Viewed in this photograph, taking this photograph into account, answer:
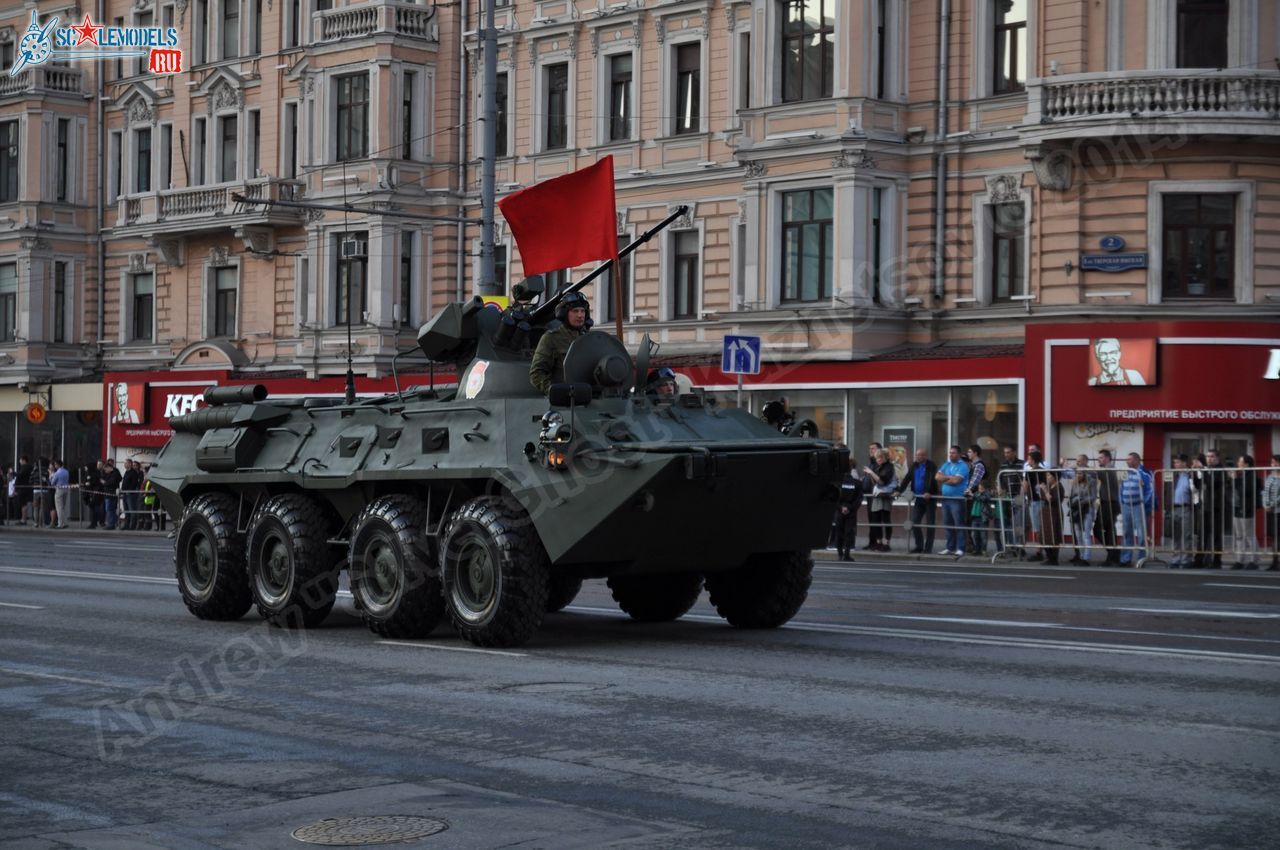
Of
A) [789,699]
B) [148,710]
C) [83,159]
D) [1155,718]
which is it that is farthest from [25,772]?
[83,159]

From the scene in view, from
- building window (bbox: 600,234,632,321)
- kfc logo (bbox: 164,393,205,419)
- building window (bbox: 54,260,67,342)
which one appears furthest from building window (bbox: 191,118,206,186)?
building window (bbox: 600,234,632,321)

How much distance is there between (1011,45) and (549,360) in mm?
22614

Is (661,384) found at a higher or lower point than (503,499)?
higher

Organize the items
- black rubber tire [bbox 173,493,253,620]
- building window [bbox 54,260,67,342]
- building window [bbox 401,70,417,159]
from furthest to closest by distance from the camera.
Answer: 1. building window [bbox 54,260,67,342]
2. building window [bbox 401,70,417,159]
3. black rubber tire [bbox 173,493,253,620]

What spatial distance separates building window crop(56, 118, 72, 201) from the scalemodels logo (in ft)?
5.92

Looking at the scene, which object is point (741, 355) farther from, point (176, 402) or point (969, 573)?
point (176, 402)

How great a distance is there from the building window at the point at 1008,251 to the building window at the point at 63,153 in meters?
30.0

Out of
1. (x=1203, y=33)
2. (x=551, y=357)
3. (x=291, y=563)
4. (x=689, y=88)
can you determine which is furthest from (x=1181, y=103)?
(x=291, y=563)

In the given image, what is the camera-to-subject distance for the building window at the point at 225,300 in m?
51.5

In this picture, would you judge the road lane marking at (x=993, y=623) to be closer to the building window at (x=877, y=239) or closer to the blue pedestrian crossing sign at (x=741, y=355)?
the blue pedestrian crossing sign at (x=741, y=355)

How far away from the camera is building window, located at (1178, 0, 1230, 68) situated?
32.8m

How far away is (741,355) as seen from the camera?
29.0 meters

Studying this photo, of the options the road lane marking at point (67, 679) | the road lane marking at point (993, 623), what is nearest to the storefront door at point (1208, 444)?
the road lane marking at point (993, 623)

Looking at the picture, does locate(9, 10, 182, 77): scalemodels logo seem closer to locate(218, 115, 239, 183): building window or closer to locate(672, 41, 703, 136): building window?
locate(218, 115, 239, 183): building window
